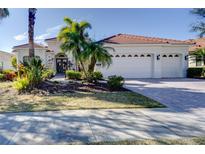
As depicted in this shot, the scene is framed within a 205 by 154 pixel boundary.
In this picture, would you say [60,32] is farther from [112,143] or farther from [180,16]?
[112,143]

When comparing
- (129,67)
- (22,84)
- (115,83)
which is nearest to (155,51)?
(129,67)

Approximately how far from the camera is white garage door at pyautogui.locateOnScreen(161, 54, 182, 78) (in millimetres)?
24602

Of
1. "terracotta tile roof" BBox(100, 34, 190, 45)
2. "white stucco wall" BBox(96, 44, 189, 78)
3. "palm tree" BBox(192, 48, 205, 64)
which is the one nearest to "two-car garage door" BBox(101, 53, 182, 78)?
"white stucco wall" BBox(96, 44, 189, 78)

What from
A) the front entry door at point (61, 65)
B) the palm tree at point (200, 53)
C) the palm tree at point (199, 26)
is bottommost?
the front entry door at point (61, 65)

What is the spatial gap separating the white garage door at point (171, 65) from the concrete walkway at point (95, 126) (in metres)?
16.8

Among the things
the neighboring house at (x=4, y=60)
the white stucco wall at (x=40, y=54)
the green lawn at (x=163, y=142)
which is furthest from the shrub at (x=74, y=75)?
the neighboring house at (x=4, y=60)

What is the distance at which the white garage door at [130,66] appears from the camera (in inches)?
934

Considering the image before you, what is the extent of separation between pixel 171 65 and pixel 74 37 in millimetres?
12109

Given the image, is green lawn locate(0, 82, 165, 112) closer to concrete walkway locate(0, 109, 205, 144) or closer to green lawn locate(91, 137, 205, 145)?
concrete walkway locate(0, 109, 205, 144)

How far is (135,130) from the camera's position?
6.10m

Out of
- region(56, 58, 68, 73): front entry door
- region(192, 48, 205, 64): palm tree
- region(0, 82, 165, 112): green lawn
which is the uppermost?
region(192, 48, 205, 64): palm tree

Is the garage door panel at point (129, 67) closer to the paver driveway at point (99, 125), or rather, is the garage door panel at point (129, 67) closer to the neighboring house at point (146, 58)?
the neighboring house at point (146, 58)

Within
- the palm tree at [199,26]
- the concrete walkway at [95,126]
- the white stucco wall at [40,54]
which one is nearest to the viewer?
the concrete walkway at [95,126]

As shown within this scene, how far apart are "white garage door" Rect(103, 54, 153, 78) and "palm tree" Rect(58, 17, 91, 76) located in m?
6.33
